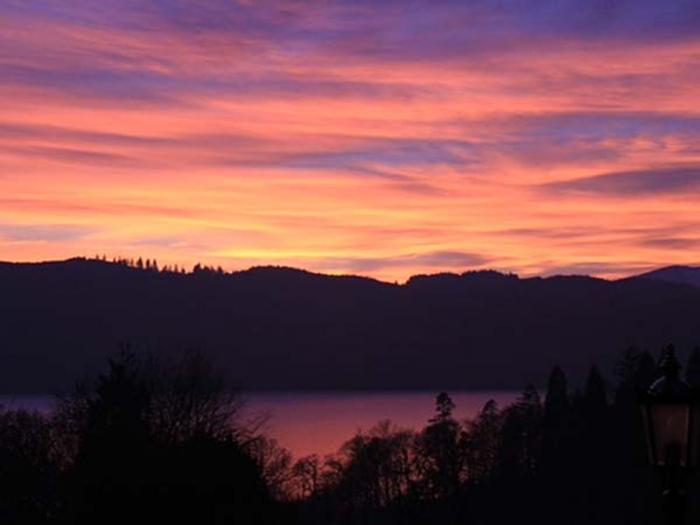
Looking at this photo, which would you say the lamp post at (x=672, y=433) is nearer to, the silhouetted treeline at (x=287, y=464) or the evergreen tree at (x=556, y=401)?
the silhouetted treeline at (x=287, y=464)

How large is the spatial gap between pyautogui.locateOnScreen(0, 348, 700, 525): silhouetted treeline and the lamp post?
0.25 metres

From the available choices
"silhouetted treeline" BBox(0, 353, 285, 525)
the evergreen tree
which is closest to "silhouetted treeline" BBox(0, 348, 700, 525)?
"silhouetted treeline" BBox(0, 353, 285, 525)

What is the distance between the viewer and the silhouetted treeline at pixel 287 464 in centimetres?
3409

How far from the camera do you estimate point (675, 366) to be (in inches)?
431

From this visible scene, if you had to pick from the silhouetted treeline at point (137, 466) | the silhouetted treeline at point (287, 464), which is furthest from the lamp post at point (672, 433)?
the silhouetted treeline at point (137, 466)

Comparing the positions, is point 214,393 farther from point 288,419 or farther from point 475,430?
point 288,419

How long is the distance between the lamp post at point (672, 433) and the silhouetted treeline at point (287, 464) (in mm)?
253

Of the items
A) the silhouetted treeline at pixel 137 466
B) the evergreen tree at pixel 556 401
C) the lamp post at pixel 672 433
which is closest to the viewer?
the lamp post at pixel 672 433

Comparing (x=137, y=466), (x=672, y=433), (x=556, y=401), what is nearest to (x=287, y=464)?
(x=556, y=401)

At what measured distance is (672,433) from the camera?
1045 cm

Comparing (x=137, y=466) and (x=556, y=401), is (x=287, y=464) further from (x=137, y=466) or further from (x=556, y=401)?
(x=137, y=466)

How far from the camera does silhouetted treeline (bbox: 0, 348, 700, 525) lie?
1342 inches

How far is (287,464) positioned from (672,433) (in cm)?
7471

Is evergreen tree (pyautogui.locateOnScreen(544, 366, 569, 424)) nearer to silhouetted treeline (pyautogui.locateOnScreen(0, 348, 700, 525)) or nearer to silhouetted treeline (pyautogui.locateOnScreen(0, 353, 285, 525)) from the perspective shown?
silhouetted treeline (pyautogui.locateOnScreen(0, 348, 700, 525))
